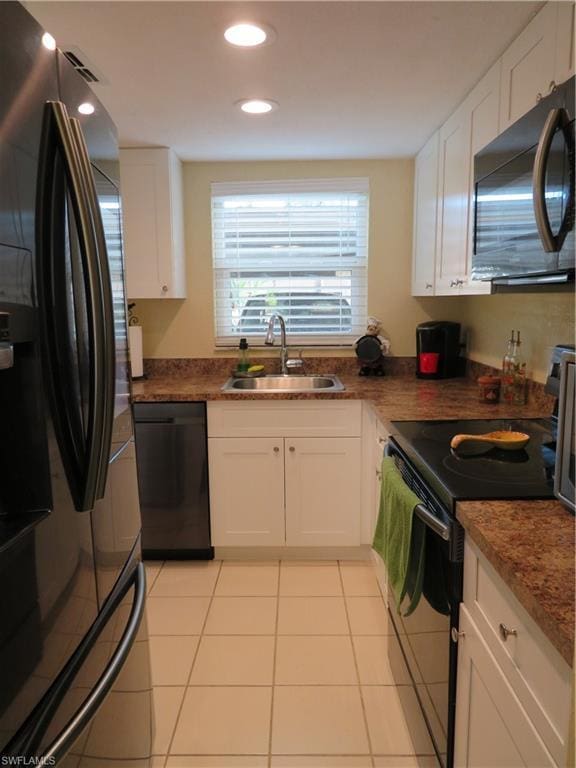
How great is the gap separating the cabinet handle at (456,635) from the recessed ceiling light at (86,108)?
141cm

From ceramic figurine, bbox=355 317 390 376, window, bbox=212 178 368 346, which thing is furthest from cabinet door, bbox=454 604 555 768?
window, bbox=212 178 368 346

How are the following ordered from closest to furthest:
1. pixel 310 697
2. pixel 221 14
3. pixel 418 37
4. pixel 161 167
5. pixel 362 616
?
pixel 221 14
pixel 418 37
pixel 310 697
pixel 362 616
pixel 161 167

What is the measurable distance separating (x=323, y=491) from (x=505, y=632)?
175cm

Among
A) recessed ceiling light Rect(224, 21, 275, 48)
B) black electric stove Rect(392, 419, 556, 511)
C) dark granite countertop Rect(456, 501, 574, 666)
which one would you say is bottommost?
dark granite countertop Rect(456, 501, 574, 666)

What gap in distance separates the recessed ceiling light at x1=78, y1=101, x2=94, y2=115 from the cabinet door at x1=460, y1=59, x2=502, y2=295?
1.38 metres

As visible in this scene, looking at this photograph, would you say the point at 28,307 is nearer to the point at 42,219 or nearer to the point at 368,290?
the point at 42,219

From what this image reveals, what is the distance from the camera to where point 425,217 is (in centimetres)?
279

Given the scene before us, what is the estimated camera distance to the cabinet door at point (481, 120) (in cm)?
181

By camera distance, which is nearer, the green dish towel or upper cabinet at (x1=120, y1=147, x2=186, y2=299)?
the green dish towel

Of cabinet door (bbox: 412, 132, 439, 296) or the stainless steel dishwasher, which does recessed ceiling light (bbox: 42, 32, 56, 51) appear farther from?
cabinet door (bbox: 412, 132, 439, 296)

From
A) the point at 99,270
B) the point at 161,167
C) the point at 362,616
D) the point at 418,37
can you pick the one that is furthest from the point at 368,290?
the point at 99,270

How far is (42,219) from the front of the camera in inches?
33.3

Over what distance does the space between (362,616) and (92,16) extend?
8.00 ft

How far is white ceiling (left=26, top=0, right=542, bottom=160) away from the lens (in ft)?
4.90
